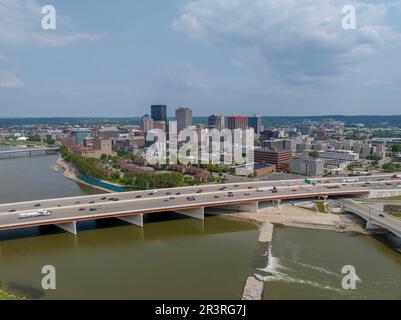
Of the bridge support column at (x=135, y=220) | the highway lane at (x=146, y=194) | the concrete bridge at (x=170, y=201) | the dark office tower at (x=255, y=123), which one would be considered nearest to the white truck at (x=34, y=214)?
the concrete bridge at (x=170, y=201)

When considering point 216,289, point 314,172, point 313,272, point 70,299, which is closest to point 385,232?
point 313,272

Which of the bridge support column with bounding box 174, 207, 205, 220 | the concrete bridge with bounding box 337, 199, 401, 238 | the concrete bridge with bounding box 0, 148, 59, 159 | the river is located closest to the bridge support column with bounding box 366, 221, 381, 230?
the concrete bridge with bounding box 337, 199, 401, 238

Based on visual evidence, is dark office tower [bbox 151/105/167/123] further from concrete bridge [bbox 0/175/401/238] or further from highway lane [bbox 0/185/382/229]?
highway lane [bbox 0/185/382/229]

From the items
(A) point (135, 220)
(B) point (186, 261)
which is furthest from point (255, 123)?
(B) point (186, 261)

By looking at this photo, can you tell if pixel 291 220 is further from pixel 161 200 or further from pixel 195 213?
pixel 161 200

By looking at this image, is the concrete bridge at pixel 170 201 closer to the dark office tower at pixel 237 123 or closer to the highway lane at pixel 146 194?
the highway lane at pixel 146 194
